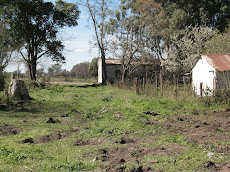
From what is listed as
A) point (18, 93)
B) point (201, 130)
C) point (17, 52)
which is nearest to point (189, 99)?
point (201, 130)

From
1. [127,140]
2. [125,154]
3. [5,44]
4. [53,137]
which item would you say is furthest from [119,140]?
[5,44]

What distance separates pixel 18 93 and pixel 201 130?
13.0m

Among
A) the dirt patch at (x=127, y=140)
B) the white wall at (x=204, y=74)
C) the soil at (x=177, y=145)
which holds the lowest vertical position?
the dirt patch at (x=127, y=140)

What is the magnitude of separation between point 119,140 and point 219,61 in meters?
13.2

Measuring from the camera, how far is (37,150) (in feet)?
20.2

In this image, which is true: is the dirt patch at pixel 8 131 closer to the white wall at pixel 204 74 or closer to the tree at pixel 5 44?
the white wall at pixel 204 74

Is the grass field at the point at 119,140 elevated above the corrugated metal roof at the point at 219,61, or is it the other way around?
the corrugated metal roof at the point at 219,61

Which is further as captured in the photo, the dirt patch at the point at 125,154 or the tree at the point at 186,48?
the tree at the point at 186,48

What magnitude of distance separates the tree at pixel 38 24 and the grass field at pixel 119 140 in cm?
2166

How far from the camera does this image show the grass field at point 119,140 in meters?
4.96

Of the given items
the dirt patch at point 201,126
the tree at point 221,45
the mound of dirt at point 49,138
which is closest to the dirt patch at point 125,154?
the dirt patch at point 201,126

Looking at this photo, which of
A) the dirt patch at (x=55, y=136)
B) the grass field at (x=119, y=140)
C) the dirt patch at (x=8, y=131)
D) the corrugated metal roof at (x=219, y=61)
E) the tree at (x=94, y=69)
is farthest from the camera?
the tree at (x=94, y=69)

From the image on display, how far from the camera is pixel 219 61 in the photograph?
17.8 metres

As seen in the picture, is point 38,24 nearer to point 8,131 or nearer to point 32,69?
point 32,69
